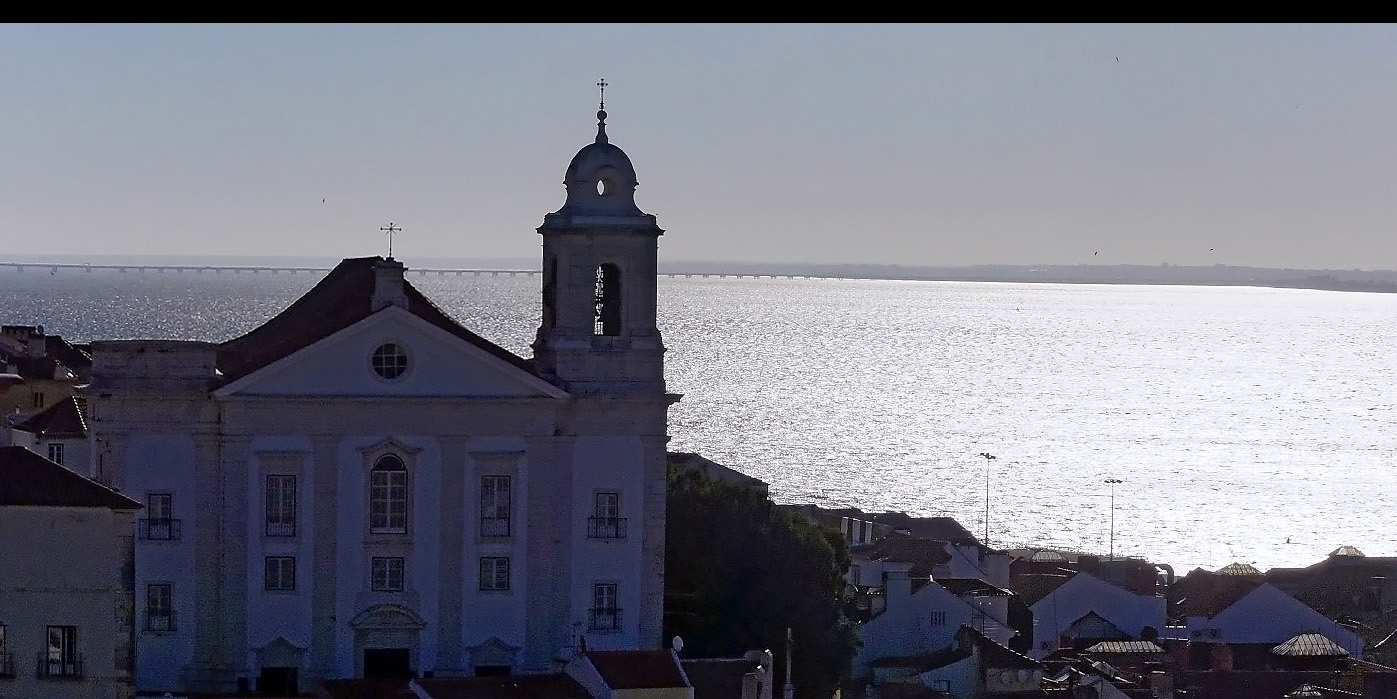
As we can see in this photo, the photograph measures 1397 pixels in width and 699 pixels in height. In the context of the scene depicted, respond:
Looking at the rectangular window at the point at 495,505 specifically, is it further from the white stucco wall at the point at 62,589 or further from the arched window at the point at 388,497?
the white stucco wall at the point at 62,589

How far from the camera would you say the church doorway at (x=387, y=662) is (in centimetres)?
3011

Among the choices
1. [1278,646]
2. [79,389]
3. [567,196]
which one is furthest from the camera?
[1278,646]

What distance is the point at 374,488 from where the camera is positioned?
99.3 ft

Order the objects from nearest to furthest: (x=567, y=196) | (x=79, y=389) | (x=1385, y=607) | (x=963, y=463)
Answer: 1. (x=79, y=389)
2. (x=567, y=196)
3. (x=1385, y=607)
4. (x=963, y=463)

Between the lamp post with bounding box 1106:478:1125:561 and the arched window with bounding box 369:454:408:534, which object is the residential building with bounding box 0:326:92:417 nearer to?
the arched window with bounding box 369:454:408:534

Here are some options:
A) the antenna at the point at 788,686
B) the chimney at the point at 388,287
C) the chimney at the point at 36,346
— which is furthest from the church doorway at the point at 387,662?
the chimney at the point at 36,346

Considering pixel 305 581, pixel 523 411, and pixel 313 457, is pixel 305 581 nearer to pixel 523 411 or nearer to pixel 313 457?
pixel 313 457

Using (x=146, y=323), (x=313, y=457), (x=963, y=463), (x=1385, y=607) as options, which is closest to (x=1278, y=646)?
(x=1385, y=607)

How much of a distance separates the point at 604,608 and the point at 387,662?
304 centimetres

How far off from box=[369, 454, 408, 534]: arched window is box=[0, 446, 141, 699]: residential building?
5.07 meters

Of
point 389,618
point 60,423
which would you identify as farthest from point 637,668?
point 60,423

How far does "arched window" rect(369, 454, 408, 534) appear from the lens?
99.2 ft

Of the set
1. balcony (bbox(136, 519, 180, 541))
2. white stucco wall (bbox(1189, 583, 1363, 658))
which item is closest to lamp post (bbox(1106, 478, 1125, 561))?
white stucco wall (bbox(1189, 583, 1363, 658))
